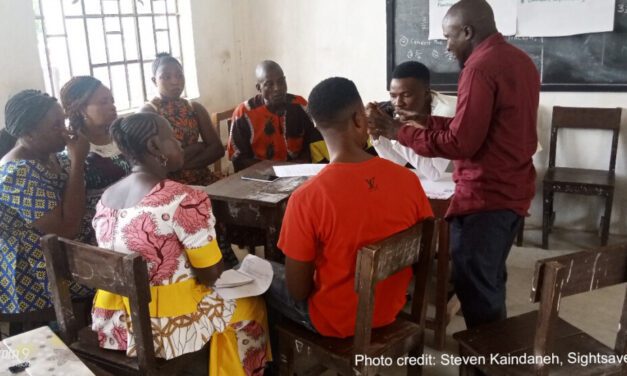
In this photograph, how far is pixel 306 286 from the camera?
1793 millimetres

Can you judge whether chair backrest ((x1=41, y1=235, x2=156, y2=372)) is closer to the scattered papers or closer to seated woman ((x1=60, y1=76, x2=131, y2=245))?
seated woman ((x1=60, y1=76, x2=131, y2=245))

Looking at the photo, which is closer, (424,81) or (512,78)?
(512,78)

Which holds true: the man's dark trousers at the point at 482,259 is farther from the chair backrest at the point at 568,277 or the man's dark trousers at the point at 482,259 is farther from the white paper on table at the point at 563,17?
the white paper on table at the point at 563,17

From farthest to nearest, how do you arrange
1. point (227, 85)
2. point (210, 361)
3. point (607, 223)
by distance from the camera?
point (227, 85) < point (607, 223) < point (210, 361)

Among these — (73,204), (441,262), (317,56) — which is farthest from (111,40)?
(441,262)

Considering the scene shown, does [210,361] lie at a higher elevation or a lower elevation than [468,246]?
lower

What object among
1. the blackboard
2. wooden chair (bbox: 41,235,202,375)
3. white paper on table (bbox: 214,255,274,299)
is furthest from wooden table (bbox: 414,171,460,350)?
the blackboard

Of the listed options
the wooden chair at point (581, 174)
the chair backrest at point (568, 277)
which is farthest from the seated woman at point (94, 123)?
the wooden chair at point (581, 174)

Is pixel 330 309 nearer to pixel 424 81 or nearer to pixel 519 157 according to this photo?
pixel 519 157

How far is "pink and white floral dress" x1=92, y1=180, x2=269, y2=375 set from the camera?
1.71 m

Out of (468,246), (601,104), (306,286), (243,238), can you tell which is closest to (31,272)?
(306,286)

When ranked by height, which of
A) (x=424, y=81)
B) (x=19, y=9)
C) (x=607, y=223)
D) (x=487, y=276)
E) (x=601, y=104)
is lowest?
(x=607, y=223)

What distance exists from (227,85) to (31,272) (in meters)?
3.27

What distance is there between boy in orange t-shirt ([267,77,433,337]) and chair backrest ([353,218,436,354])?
59mm
